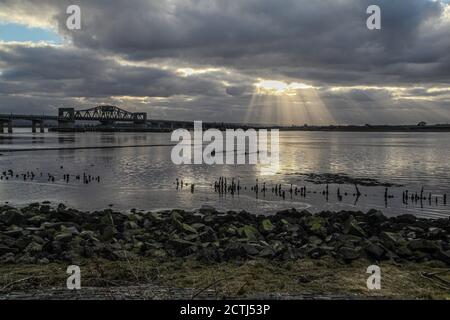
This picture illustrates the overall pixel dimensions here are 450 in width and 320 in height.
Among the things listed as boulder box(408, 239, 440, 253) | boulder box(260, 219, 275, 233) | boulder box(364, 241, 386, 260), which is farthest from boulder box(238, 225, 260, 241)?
boulder box(408, 239, 440, 253)

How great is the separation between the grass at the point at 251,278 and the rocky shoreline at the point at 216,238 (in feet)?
2.85

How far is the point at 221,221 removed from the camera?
2208cm

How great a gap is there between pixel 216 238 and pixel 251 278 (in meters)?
6.45

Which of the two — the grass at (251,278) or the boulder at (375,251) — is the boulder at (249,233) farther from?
the boulder at (375,251)

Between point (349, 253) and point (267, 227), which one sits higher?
point (349, 253)

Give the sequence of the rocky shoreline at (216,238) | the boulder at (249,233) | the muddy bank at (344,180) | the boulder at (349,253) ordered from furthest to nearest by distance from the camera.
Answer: the muddy bank at (344,180) → the boulder at (249,233) → the rocky shoreline at (216,238) → the boulder at (349,253)

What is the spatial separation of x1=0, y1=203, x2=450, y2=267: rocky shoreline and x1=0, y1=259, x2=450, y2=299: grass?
2.85 ft

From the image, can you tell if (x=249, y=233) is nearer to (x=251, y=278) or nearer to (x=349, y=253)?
(x=349, y=253)

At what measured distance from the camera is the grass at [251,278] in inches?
370

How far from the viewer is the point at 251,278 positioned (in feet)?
34.8

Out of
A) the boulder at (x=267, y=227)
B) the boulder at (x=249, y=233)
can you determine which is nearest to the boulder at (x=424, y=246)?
the boulder at (x=249, y=233)

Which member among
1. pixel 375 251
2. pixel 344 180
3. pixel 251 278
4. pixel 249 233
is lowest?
pixel 344 180

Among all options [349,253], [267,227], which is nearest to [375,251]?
[349,253]
